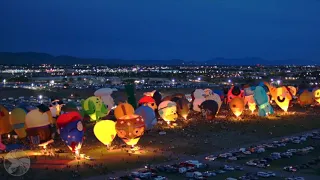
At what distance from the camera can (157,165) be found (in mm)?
20109

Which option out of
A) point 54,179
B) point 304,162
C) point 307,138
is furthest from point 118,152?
point 307,138

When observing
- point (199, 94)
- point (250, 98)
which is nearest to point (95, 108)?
point (199, 94)

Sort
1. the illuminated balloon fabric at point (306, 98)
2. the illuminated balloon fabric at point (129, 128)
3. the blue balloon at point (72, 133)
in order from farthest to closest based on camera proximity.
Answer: the illuminated balloon fabric at point (306, 98) < the illuminated balloon fabric at point (129, 128) < the blue balloon at point (72, 133)

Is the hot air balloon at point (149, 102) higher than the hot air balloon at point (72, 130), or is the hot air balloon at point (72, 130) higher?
the hot air balloon at point (149, 102)

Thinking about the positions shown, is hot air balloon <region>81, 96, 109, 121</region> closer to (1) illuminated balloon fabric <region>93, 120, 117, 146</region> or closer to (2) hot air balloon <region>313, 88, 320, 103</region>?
(1) illuminated balloon fabric <region>93, 120, 117, 146</region>

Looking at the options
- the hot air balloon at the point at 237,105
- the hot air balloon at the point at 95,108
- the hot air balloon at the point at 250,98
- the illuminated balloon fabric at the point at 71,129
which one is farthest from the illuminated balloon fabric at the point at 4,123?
the hot air balloon at the point at 250,98

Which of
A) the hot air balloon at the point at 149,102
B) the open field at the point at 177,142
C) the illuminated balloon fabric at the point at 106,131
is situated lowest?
the open field at the point at 177,142

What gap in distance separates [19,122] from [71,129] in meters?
4.93

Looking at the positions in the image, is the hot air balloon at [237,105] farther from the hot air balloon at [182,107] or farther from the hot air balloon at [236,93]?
the hot air balloon at [182,107]

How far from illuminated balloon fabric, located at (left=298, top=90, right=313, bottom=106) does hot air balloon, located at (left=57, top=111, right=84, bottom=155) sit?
2558 cm

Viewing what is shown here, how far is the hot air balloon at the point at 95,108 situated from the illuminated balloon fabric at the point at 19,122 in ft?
22.2

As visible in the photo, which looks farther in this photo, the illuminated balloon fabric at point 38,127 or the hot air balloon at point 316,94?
the hot air balloon at point 316,94

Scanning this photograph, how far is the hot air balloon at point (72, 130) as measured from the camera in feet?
69.5

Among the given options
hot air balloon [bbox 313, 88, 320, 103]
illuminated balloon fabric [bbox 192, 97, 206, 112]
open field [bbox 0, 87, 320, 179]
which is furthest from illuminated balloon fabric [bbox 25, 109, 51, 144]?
hot air balloon [bbox 313, 88, 320, 103]
